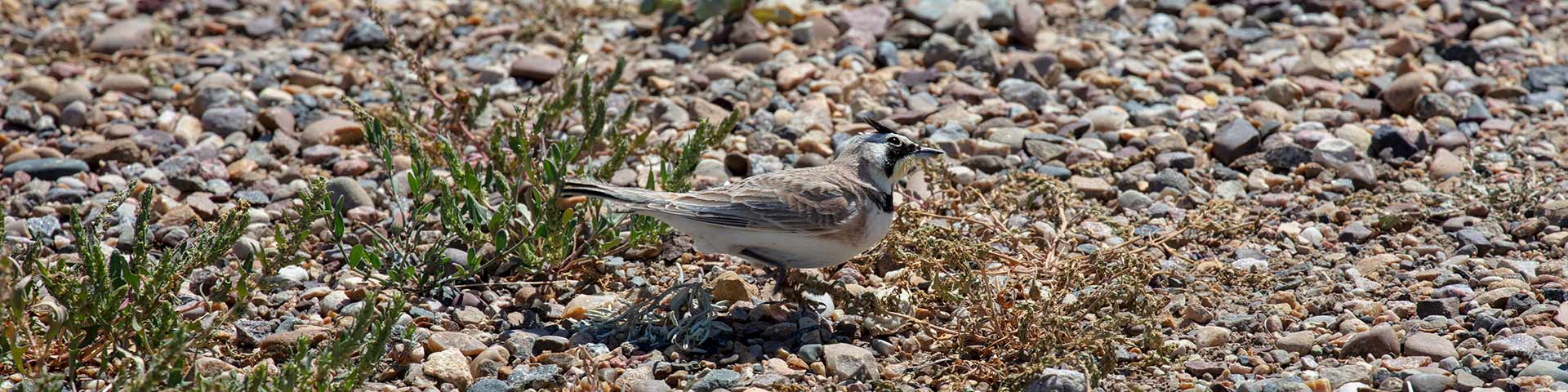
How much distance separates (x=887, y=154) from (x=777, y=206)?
64cm

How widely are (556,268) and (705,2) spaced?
341 cm

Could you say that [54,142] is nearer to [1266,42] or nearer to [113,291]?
[113,291]

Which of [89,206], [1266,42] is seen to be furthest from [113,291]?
[1266,42]

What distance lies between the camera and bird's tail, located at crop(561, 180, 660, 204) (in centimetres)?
489

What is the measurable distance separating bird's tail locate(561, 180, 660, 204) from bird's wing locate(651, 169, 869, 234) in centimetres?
7

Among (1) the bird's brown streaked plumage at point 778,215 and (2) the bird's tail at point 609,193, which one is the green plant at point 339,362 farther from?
(1) the bird's brown streaked plumage at point 778,215

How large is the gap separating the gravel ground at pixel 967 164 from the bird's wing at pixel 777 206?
1.17 feet

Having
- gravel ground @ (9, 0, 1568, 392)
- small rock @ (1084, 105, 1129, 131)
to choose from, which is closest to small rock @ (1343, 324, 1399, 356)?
gravel ground @ (9, 0, 1568, 392)

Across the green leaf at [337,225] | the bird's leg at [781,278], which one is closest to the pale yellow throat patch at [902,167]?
the bird's leg at [781,278]

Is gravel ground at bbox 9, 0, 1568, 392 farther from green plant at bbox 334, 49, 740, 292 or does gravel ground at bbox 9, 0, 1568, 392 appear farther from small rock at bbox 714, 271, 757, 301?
green plant at bbox 334, 49, 740, 292

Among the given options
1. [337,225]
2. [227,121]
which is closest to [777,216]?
[337,225]

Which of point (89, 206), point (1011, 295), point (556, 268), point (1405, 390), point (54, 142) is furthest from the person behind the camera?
point (54, 142)

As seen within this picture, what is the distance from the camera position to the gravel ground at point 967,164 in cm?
482

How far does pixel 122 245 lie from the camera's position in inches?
238
